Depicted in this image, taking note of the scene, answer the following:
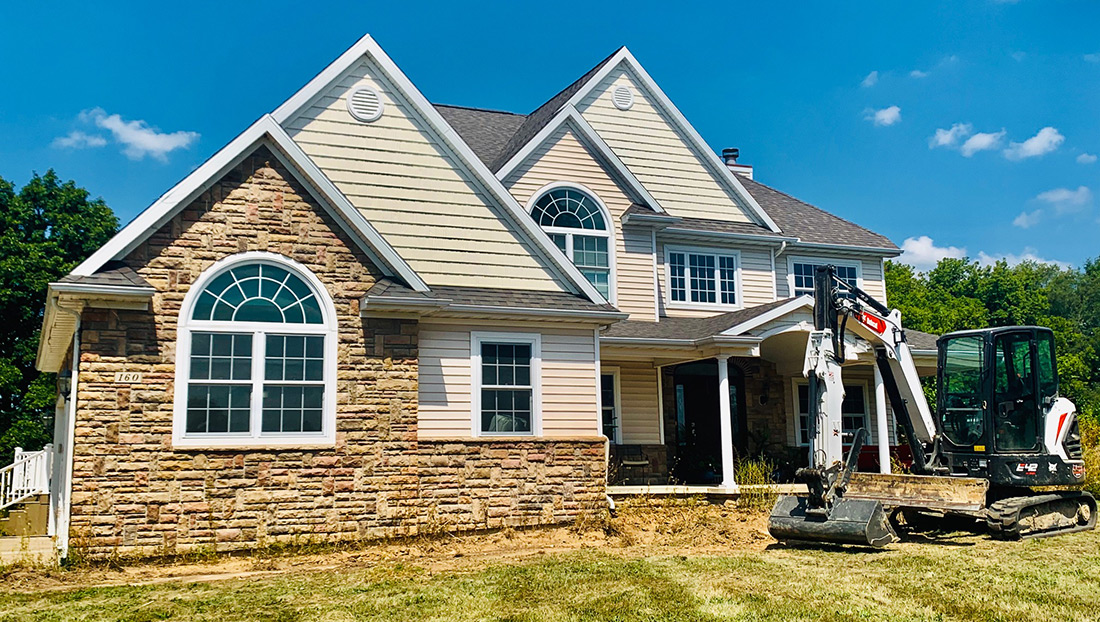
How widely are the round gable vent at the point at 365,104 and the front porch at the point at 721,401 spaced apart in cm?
581

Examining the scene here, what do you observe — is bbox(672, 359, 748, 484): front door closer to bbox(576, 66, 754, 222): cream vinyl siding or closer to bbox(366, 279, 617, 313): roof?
bbox(576, 66, 754, 222): cream vinyl siding

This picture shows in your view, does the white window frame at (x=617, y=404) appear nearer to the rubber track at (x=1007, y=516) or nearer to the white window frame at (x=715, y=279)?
the white window frame at (x=715, y=279)

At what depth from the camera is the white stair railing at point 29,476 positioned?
636 inches

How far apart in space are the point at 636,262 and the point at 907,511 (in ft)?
25.7

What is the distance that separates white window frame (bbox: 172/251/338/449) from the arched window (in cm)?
700

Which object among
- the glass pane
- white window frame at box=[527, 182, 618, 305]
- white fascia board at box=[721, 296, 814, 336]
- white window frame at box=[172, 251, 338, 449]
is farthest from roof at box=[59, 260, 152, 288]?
the glass pane

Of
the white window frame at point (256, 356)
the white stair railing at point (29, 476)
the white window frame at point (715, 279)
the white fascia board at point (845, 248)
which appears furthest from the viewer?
the white fascia board at point (845, 248)

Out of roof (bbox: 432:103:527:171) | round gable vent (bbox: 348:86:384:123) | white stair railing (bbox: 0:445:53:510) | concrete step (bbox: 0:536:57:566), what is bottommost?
concrete step (bbox: 0:536:57:566)

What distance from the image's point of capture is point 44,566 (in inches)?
452

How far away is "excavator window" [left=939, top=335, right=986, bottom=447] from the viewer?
14.0 m

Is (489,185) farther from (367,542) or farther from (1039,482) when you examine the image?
(1039,482)

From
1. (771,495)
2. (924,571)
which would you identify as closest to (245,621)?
(924,571)

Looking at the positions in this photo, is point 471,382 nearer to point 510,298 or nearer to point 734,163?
point 510,298

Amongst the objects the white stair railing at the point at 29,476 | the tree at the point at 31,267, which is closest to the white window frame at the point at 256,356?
the white stair railing at the point at 29,476
